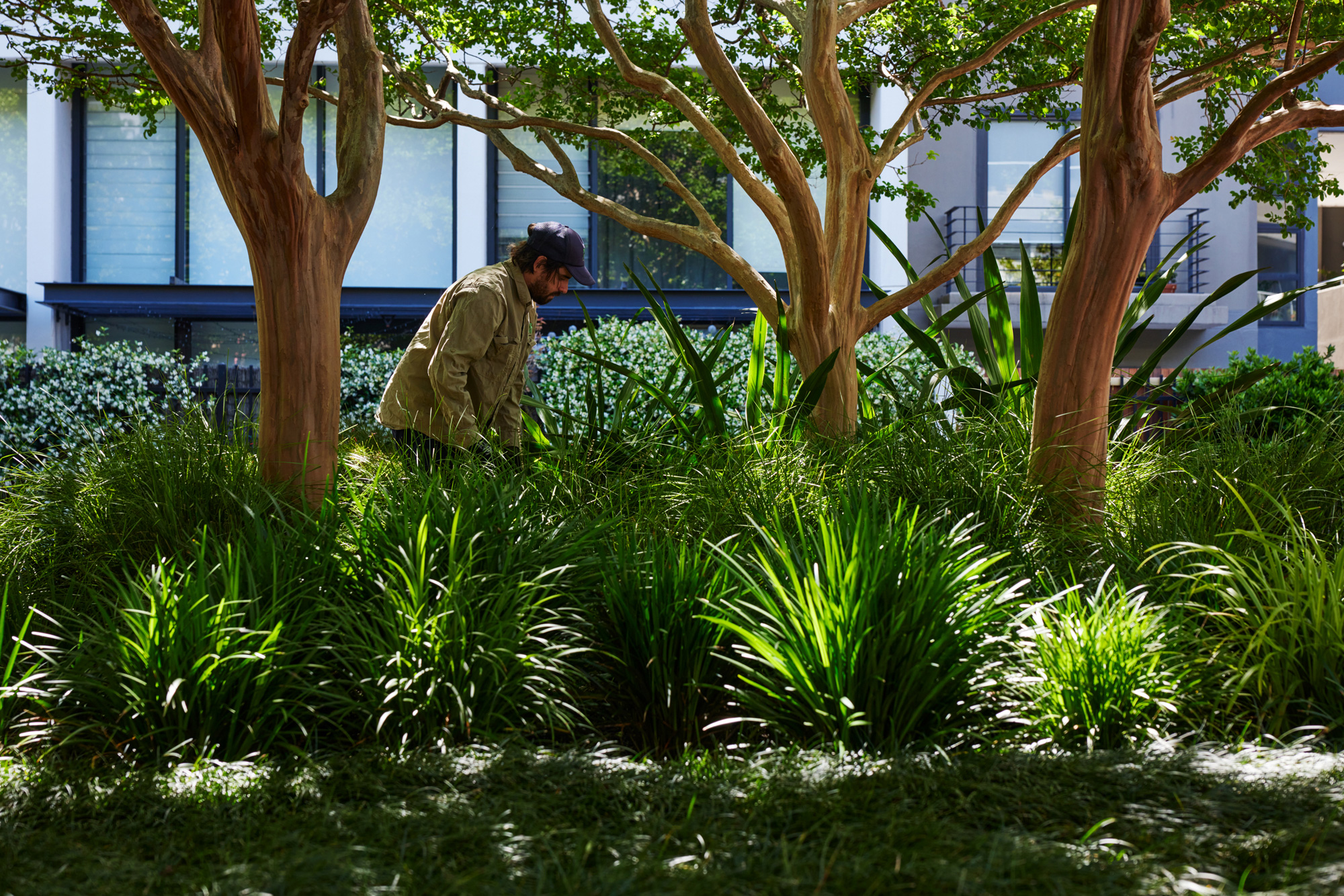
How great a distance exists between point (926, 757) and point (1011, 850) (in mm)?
437

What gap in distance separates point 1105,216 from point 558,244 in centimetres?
223

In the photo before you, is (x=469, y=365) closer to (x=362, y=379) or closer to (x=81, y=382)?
(x=362, y=379)

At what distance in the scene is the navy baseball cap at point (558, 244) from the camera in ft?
14.3

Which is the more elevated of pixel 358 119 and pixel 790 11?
pixel 790 11

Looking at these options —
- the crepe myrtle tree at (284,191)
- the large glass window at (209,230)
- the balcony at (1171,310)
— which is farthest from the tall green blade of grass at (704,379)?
the balcony at (1171,310)

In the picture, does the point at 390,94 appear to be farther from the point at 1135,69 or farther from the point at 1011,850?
the point at 1011,850

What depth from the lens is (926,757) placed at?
6.95ft

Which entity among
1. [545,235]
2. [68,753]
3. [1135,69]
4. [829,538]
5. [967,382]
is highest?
[1135,69]

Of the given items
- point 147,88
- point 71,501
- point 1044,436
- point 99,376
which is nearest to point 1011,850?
point 1044,436

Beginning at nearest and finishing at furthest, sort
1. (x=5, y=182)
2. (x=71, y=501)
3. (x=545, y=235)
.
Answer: (x=71, y=501) → (x=545, y=235) → (x=5, y=182)

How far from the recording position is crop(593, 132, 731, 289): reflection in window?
13.5m

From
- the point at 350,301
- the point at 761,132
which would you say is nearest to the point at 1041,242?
the point at 350,301

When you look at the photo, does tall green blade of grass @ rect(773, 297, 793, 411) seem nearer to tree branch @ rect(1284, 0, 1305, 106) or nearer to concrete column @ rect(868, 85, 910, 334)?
tree branch @ rect(1284, 0, 1305, 106)

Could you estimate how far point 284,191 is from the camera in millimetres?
3725
